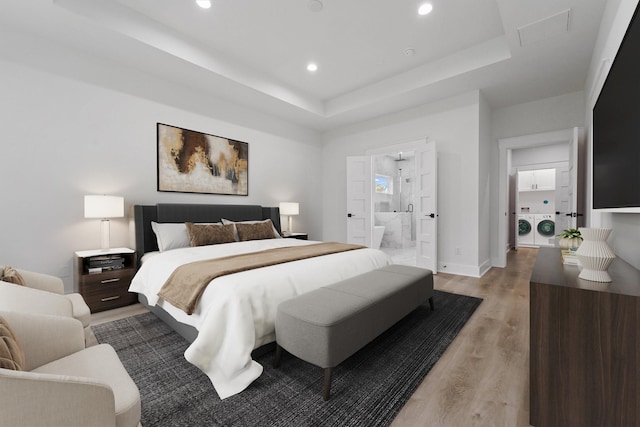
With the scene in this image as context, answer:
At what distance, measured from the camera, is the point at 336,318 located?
5.08 feet

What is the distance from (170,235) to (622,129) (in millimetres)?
3861

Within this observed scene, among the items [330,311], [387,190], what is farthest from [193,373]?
[387,190]

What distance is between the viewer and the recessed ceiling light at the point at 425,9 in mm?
2766

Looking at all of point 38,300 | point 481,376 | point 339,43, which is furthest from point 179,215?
point 481,376

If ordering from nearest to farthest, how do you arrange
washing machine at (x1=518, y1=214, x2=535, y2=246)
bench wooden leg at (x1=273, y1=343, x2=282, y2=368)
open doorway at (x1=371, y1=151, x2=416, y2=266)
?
bench wooden leg at (x1=273, y1=343, x2=282, y2=368)
open doorway at (x1=371, y1=151, x2=416, y2=266)
washing machine at (x1=518, y1=214, x2=535, y2=246)

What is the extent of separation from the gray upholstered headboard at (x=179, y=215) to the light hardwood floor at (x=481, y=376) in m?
0.76

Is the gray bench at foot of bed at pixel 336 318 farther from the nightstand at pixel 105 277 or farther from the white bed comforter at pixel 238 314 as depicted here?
the nightstand at pixel 105 277

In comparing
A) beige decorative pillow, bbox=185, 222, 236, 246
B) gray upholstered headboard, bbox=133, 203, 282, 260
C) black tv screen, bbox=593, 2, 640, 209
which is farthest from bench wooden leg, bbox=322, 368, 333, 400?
gray upholstered headboard, bbox=133, 203, 282, 260

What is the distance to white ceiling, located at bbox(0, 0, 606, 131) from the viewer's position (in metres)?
2.65

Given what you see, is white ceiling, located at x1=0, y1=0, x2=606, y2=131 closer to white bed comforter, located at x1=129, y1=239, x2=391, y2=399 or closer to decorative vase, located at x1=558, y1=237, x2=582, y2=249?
decorative vase, located at x1=558, y1=237, x2=582, y2=249

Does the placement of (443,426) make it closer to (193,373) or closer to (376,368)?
(376,368)

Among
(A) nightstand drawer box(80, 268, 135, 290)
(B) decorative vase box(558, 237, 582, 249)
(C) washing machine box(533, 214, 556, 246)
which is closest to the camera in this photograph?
(B) decorative vase box(558, 237, 582, 249)

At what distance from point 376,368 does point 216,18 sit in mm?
3667

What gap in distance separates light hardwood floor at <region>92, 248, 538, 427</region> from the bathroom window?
16.5ft
